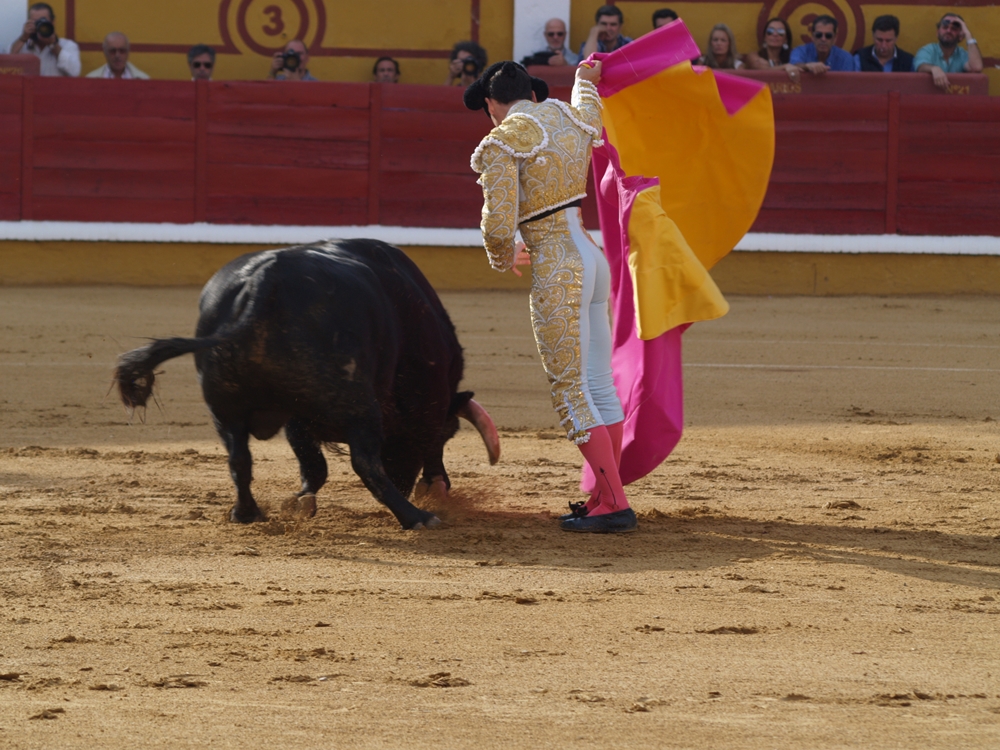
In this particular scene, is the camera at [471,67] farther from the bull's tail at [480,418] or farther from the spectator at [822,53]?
the bull's tail at [480,418]

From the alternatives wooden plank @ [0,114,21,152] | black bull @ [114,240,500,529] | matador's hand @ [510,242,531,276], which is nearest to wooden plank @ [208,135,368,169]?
wooden plank @ [0,114,21,152]

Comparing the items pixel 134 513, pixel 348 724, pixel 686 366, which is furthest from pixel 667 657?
pixel 686 366

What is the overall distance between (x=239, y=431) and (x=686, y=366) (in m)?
3.53

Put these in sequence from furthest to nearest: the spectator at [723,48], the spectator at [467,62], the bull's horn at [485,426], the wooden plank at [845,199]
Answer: the wooden plank at [845,199]
the spectator at [467,62]
the spectator at [723,48]
the bull's horn at [485,426]

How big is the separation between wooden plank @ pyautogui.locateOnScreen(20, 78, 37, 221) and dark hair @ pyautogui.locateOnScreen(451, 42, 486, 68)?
110 inches

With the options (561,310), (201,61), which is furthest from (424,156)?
(561,310)

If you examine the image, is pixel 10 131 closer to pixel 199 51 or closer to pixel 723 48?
pixel 199 51

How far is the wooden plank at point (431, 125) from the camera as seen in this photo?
9.02m

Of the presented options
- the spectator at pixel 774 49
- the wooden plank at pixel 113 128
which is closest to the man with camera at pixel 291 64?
the wooden plank at pixel 113 128

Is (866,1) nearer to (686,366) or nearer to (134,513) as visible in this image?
(686,366)

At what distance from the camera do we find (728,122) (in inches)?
151

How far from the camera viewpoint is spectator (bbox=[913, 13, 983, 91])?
29.9ft

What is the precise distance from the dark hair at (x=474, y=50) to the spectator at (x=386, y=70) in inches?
19.9

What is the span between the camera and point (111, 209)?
29.4 ft
